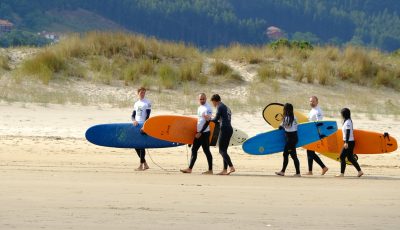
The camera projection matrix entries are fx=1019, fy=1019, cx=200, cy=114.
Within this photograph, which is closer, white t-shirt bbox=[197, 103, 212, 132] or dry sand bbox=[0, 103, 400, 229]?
dry sand bbox=[0, 103, 400, 229]

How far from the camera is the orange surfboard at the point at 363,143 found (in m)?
15.4

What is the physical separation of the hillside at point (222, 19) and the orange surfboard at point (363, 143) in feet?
252

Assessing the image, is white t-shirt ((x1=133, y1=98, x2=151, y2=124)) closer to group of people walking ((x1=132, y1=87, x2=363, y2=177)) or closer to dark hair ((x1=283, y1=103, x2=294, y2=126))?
group of people walking ((x1=132, y1=87, x2=363, y2=177))

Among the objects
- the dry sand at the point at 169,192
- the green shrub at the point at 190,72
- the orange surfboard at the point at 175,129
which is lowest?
the dry sand at the point at 169,192

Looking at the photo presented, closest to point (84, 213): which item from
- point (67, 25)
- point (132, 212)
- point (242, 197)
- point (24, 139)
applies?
point (132, 212)

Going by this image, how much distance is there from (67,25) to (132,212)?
85.2 metres

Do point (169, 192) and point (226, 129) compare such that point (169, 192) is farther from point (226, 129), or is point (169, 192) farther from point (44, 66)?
point (44, 66)

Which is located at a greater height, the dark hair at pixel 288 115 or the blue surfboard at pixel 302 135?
the dark hair at pixel 288 115

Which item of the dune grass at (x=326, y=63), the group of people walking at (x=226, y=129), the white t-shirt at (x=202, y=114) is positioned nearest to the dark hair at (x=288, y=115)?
the group of people walking at (x=226, y=129)

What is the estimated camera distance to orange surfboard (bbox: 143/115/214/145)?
15.1 meters

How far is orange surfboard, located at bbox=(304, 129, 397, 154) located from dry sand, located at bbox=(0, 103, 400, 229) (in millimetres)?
386

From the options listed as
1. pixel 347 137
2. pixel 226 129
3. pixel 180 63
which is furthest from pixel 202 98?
pixel 180 63

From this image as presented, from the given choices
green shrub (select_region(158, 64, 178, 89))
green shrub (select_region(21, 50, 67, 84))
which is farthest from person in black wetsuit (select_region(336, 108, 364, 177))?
green shrub (select_region(21, 50, 67, 84))

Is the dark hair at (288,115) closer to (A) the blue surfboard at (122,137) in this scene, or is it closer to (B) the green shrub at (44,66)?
(A) the blue surfboard at (122,137)
